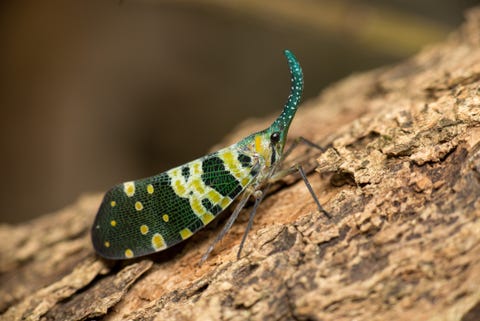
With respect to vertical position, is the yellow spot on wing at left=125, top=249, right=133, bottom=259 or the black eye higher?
the black eye

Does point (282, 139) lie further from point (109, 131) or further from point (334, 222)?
point (109, 131)

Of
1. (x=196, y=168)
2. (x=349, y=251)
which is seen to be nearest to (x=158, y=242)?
(x=196, y=168)

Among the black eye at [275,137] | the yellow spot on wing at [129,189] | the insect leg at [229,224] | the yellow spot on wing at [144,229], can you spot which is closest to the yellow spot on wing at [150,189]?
the yellow spot on wing at [129,189]

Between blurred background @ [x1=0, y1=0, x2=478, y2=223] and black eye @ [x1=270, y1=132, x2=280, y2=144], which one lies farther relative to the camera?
blurred background @ [x1=0, y1=0, x2=478, y2=223]

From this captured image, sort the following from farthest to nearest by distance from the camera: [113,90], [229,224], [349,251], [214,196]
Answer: [113,90] < [214,196] < [229,224] < [349,251]

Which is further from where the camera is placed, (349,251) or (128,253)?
(128,253)

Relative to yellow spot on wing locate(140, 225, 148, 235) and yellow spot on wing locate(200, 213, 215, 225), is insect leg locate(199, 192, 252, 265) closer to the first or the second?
yellow spot on wing locate(200, 213, 215, 225)

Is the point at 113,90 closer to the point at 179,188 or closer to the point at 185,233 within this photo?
the point at 179,188

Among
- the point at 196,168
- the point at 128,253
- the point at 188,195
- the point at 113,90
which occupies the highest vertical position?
the point at 113,90

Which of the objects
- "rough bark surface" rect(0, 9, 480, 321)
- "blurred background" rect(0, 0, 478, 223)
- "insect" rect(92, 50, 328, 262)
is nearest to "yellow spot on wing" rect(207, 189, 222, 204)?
"insect" rect(92, 50, 328, 262)
